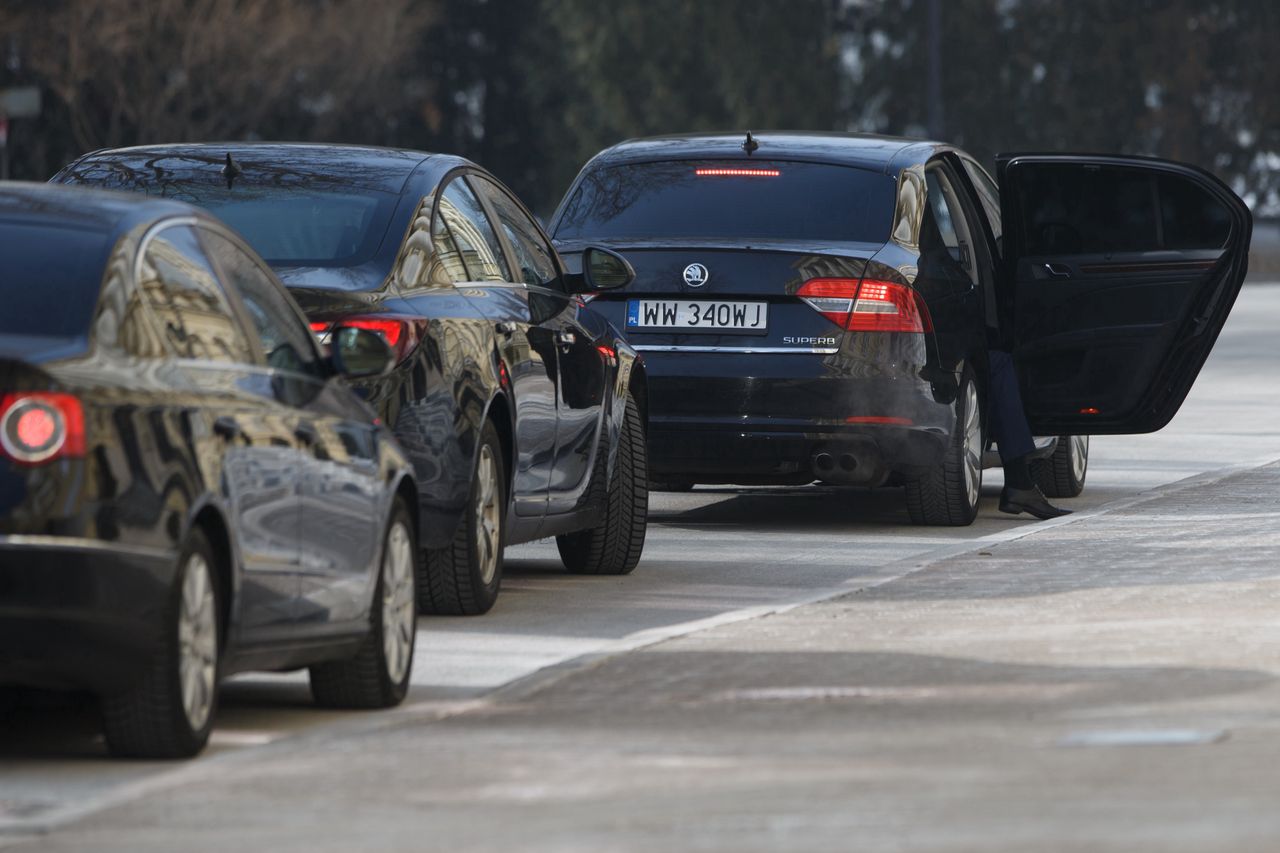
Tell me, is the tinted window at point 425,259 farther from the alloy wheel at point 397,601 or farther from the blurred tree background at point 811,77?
the blurred tree background at point 811,77

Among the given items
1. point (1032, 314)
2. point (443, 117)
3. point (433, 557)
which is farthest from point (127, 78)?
point (433, 557)

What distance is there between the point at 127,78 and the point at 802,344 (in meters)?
47.1

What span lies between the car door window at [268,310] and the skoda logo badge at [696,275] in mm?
5079

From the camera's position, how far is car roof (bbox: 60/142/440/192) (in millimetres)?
10523

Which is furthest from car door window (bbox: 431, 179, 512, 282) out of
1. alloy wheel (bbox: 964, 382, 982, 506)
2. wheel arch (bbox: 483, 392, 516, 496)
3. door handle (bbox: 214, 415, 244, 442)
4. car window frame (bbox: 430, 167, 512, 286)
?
alloy wheel (bbox: 964, 382, 982, 506)

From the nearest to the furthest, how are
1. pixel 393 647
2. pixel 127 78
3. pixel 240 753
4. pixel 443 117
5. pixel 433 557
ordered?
pixel 240 753 → pixel 393 647 → pixel 433 557 → pixel 127 78 → pixel 443 117

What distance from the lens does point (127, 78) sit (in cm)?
5891

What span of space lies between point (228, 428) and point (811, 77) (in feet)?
212

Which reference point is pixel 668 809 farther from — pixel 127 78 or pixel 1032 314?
pixel 127 78

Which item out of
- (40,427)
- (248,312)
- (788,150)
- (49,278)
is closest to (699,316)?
(788,150)

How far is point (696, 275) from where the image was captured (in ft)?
44.0

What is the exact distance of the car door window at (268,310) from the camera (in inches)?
317

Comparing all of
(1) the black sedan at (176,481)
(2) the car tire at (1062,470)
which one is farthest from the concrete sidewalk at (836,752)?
(2) the car tire at (1062,470)

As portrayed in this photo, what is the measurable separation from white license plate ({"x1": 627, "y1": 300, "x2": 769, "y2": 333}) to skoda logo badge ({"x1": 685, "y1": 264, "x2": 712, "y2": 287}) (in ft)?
0.27
